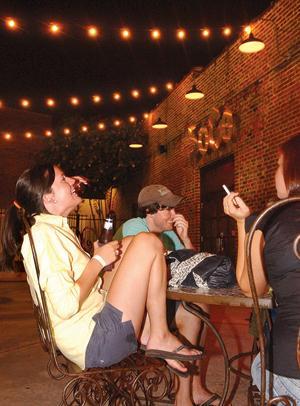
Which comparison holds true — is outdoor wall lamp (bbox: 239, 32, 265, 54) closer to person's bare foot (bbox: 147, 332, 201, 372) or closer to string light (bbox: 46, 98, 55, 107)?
person's bare foot (bbox: 147, 332, 201, 372)

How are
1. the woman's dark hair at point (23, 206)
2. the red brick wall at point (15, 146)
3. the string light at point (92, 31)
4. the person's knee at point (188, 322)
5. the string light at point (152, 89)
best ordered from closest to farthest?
the woman's dark hair at point (23, 206) → the person's knee at point (188, 322) → the string light at point (92, 31) → the string light at point (152, 89) → the red brick wall at point (15, 146)

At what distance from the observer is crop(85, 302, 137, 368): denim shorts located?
196 centimetres

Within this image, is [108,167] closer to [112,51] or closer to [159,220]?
[112,51]

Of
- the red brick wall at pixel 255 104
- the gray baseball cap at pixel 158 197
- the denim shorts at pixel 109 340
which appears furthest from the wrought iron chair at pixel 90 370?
the red brick wall at pixel 255 104

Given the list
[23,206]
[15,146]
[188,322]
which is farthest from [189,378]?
[15,146]

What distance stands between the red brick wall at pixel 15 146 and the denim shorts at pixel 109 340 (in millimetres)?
17032

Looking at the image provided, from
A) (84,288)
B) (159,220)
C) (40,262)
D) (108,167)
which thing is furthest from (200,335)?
(108,167)

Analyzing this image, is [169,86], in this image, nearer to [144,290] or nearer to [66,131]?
[66,131]

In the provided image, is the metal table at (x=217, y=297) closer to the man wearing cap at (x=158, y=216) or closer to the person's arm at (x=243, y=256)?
the person's arm at (x=243, y=256)

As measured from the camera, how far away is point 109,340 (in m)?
1.96

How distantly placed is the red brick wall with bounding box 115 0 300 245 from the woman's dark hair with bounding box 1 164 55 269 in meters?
5.41

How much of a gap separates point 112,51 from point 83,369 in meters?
9.27

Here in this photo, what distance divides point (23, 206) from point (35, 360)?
7.34 ft

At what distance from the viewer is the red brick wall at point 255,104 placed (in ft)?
23.3
